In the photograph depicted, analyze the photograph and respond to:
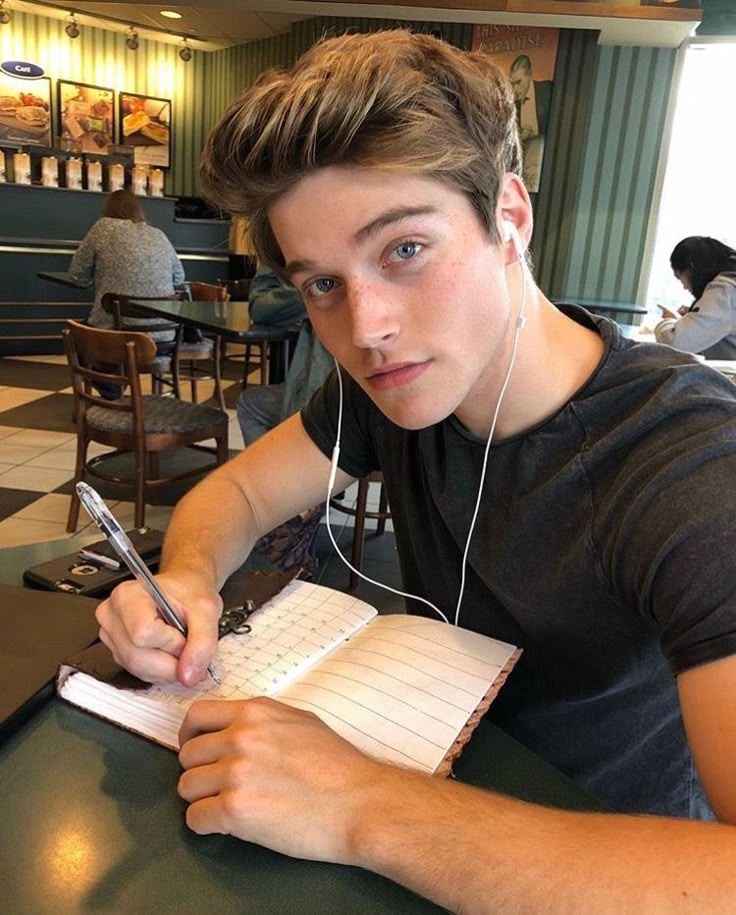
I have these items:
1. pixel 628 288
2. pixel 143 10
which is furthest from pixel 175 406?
pixel 143 10

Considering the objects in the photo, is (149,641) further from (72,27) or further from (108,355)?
(72,27)

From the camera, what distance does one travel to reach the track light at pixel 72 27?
7.95 meters

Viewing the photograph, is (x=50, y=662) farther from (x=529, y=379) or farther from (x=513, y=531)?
(x=529, y=379)

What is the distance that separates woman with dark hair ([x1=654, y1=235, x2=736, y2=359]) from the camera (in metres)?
3.76

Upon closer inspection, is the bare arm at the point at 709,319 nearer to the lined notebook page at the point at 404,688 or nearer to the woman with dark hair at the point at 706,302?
the woman with dark hair at the point at 706,302

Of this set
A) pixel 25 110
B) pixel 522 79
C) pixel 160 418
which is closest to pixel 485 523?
pixel 160 418

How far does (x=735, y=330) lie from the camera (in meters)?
3.88

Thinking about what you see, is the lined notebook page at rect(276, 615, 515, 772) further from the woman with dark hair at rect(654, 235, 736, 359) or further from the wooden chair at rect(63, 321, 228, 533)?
the woman with dark hair at rect(654, 235, 736, 359)

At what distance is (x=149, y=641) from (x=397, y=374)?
409 mm

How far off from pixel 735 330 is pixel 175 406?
2877mm

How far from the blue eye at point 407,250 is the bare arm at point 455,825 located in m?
0.51

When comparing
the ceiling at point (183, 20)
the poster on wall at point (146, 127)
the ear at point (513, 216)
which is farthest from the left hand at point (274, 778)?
the poster on wall at point (146, 127)

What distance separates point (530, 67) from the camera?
6.19m

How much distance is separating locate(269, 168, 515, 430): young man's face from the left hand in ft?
1.33
